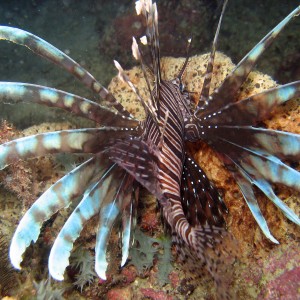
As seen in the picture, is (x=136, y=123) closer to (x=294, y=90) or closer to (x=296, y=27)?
(x=294, y=90)

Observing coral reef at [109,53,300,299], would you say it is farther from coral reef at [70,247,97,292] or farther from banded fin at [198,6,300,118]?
coral reef at [70,247,97,292]

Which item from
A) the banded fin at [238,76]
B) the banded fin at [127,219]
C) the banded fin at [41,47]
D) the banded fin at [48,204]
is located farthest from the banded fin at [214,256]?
the banded fin at [41,47]

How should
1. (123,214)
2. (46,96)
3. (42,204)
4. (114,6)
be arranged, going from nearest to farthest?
(42,204) → (46,96) → (123,214) → (114,6)

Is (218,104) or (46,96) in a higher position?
(46,96)

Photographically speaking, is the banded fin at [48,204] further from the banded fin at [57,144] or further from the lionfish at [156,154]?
the banded fin at [57,144]

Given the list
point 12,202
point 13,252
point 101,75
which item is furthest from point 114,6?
point 13,252
